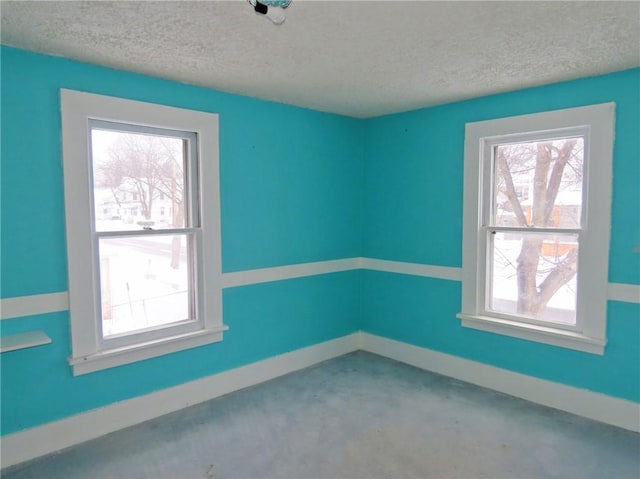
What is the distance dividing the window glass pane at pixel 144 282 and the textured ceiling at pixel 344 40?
1183mm

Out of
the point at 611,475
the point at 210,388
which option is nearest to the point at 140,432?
the point at 210,388

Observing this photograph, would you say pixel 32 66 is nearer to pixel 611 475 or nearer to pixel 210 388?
pixel 210 388

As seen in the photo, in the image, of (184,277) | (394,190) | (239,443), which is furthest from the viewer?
(394,190)

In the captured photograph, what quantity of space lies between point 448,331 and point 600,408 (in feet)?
4.01

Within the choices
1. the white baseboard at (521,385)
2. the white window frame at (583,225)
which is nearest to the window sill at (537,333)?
the white window frame at (583,225)

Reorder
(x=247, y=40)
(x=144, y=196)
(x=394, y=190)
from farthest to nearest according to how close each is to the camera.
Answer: (x=394, y=190)
(x=144, y=196)
(x=247, y=40)

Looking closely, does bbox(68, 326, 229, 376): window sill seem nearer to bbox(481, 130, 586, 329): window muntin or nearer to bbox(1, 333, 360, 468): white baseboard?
bbox(1, 333, 360, 468): white baseboard

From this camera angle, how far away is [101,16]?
1999mm

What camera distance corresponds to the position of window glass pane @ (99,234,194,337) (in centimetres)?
289

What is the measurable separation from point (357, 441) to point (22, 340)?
2.07 meters

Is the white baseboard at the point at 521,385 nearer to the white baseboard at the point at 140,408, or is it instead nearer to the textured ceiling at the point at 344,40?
the white baseboard at the point at 140,408

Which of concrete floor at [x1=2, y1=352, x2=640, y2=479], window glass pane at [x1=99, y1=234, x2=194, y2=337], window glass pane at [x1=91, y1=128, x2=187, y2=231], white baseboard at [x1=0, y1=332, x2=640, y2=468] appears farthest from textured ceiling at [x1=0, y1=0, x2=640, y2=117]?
concrete floor at [x1=2, y1=352, x2=640, y2=479]

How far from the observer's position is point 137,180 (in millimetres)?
2959

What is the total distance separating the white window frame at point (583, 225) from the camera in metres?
2.92
